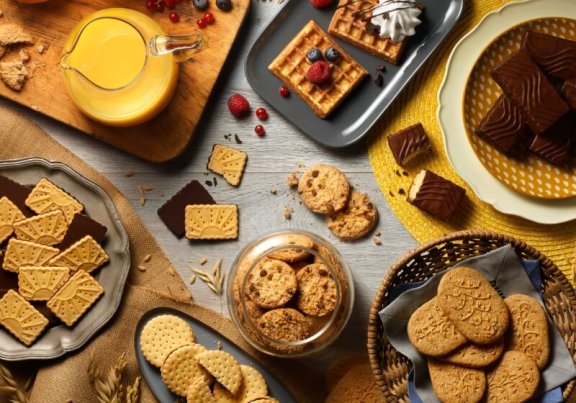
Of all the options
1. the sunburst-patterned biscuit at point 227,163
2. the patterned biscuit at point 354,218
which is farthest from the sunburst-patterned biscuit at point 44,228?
the patterned biscuit at point 354,218

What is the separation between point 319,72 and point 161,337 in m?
1.01

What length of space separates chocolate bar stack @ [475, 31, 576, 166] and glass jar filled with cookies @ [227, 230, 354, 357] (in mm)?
686

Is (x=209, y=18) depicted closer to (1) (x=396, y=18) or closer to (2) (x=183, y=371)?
(1) (x=396, y=18)

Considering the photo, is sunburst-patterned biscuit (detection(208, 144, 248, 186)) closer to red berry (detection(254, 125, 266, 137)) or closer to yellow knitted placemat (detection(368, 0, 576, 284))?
red berry (detection(254, 125, 266, 137))

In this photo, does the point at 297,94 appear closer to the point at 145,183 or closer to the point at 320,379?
the point at 145,183

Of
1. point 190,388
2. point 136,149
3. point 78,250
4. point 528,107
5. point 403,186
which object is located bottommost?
point 190,388

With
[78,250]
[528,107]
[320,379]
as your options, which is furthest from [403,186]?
[78,250]

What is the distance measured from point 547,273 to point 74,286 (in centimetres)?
147

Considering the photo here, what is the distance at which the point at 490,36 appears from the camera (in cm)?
239

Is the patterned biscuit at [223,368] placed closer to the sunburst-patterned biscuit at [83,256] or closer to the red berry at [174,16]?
the sunburst-patterned biscuit at [83,256]

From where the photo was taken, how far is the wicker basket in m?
2.11

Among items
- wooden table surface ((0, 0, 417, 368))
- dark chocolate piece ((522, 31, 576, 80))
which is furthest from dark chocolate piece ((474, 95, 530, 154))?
wooden table surface ((0, 0, 417, 368))

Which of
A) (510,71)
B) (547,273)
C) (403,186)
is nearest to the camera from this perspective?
(547,273)

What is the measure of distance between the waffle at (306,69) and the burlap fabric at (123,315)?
2.28ft
